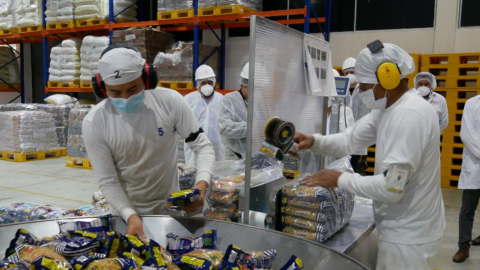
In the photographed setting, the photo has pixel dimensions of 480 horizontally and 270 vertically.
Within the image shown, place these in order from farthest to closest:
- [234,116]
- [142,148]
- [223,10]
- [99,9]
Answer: [99,9] → [223,10] → [234,116] → [142,148]

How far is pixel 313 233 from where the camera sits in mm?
2059

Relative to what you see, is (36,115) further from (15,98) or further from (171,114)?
(171,114)

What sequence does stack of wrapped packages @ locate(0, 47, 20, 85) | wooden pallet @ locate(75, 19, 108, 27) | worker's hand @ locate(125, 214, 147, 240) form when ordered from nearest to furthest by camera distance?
1. worker's hand @ locate(125, 214, 147, 240)
2. wooden pallet @ locate(75, 19, 108, 27)
3. stack of wrapped packages @ locate(0, 47, 20, 85)

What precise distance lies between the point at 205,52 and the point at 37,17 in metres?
4.62

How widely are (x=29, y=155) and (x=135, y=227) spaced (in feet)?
27.1

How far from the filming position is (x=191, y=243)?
1.56m

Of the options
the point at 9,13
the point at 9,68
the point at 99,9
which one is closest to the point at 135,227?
the point at 99,9

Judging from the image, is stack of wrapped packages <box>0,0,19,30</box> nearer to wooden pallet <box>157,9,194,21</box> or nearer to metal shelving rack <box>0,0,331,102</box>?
metal shelving rack <box>0,0,331,102</box>

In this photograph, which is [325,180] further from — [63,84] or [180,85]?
[63,84]

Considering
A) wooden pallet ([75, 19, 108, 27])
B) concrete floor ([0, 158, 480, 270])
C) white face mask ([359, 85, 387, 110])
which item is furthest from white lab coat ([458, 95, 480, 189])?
wooden pallet ([75, 19, 108, 27])

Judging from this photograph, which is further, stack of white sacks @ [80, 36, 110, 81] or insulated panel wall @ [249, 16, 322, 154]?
stack of white sacks @ [80, 36, 110, 81]

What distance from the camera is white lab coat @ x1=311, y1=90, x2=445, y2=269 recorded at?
1.78m

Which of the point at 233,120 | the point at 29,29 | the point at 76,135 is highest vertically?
the point at 29,29

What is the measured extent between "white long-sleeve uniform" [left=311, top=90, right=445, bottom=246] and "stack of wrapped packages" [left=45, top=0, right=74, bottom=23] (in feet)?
29.1
